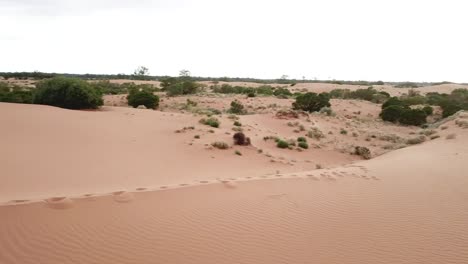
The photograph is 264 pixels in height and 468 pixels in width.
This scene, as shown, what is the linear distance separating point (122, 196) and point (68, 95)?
15.9 metres

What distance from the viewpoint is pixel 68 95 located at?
19312 millimetres

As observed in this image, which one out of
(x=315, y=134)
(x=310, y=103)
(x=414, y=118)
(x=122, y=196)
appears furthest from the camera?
(x=310, y=103)

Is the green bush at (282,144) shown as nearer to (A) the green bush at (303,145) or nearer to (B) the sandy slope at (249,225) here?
(A) the green bush at (303,145)

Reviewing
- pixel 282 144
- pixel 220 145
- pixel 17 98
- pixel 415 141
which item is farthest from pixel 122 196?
pixel 17 98

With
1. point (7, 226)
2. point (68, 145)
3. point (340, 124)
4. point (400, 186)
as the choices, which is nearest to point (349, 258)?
point (400, 186)

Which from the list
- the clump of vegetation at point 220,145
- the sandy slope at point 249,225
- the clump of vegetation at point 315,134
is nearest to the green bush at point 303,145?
the clump of vegetation at point 315,134

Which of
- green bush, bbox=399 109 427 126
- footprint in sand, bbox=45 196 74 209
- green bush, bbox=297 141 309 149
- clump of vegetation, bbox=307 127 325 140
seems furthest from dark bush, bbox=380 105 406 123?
footprint in sand, bbox=45 196 74 209

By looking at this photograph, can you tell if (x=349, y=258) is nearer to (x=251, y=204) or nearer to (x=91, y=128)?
(x=251, y=204)

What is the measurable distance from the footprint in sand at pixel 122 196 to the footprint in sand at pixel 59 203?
2.38 ft

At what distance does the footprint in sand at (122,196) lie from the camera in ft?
18.8

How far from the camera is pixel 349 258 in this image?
4273 millimetres

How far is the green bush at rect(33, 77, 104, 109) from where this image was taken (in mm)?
19438

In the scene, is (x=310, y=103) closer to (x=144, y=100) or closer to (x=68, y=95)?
(x=144, y=100)

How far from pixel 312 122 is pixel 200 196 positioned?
14.7 meters
